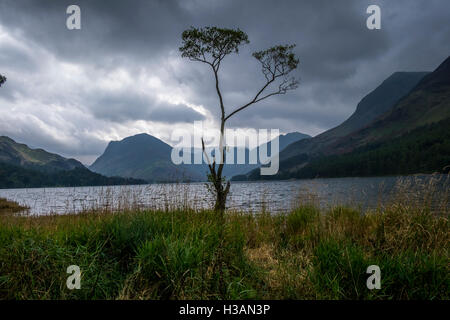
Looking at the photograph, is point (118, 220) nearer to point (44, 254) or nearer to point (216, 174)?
point (44, 254)

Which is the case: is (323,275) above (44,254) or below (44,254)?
below

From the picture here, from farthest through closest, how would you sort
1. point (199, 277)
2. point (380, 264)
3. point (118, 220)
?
point (118, 220), point (380, 264), point (199, 277)

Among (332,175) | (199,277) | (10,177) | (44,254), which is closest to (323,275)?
(199,277)

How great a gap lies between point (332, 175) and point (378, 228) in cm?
13231

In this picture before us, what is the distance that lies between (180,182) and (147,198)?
4.93 ft

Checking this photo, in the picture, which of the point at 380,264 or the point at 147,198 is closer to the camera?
the point at 380,264

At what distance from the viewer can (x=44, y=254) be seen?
3635 mm

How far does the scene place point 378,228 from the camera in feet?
21.4
